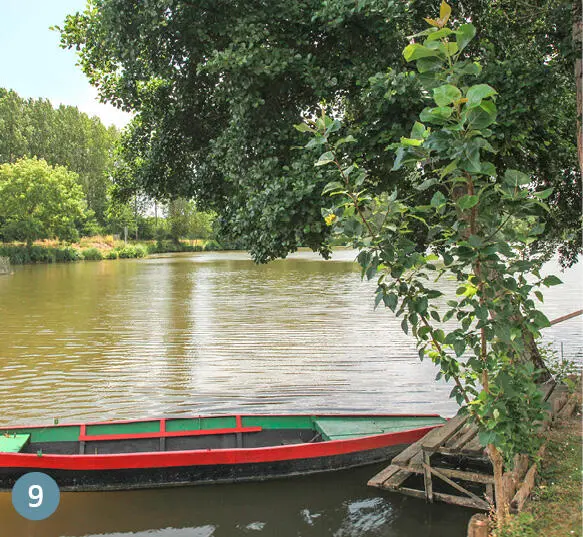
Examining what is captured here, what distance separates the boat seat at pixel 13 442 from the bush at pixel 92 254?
55615 mm

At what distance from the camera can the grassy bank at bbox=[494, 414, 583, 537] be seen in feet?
16.5

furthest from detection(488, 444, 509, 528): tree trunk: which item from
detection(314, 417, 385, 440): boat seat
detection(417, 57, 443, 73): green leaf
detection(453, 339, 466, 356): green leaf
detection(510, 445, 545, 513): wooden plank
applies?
detection(314, 417, 385, 440): boat seat

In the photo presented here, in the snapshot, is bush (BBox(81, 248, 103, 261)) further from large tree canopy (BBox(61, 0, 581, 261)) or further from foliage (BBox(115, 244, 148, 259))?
large tree canopy (BBox(61, 0, 581, 261))

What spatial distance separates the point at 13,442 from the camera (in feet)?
28.6

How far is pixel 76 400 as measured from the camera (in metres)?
12.5

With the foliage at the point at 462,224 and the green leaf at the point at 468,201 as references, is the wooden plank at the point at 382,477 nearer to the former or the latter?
the foliage at the point at 462,224

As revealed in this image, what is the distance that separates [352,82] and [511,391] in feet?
17.8

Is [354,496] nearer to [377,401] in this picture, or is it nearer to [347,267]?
[377,401]

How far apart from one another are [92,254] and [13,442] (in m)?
56.7

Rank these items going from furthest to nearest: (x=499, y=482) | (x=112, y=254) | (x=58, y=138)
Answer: (x=58, y=138)
(x=112, y=254)
(x=499, y=482)

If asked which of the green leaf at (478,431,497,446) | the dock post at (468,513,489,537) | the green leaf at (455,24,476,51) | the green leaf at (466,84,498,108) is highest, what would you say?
the green leaf at (455,24,476,51)

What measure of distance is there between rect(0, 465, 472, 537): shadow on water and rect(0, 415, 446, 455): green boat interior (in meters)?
0.81

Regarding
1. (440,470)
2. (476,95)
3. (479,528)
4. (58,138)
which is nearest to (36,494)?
(440,470)

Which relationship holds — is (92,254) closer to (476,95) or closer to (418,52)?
(418,52)
